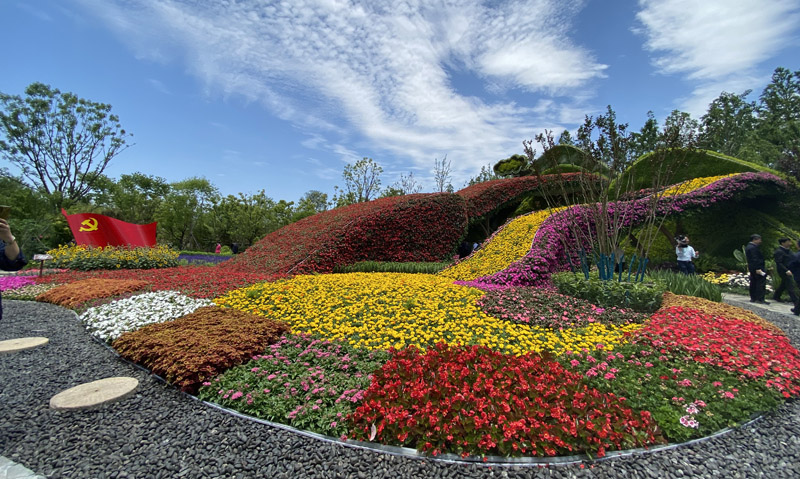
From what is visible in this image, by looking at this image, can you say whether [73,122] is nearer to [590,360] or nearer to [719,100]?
[590,360]

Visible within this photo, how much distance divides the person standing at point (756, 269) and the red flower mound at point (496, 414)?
738 cm

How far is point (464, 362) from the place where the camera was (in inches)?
129

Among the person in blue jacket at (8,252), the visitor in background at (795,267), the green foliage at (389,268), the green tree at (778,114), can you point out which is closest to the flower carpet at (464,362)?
the person in blue jacket at (8,252)

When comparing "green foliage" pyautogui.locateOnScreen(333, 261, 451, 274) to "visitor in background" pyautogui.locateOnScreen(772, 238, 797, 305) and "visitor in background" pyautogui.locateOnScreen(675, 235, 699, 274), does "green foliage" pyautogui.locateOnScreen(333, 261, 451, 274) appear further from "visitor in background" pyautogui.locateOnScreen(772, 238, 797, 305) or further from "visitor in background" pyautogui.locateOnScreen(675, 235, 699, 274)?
"visitor in background" pyautogui.locateOnScreen(772, 238, 797, 305)

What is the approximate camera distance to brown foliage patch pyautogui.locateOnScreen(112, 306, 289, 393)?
3.27m

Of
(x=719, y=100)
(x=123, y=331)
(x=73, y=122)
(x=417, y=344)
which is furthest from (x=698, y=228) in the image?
(x=73, y=122)

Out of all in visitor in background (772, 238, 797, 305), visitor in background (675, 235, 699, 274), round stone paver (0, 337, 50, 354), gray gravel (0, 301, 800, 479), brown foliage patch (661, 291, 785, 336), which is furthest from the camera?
visitor in background (675, 235, 699, 274)

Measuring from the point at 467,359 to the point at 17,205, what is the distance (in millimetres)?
29014

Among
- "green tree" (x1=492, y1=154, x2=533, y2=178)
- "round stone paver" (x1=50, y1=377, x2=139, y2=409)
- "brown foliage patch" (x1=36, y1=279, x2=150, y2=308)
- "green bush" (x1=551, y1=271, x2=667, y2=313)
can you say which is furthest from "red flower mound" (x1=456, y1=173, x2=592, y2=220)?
"round stone paver" (x1=50, y1=377, x2=139, y2=409)

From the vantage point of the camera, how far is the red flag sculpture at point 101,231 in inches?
511

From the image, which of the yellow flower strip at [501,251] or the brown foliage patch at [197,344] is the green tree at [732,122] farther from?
the brown foliage patch at [197,344]

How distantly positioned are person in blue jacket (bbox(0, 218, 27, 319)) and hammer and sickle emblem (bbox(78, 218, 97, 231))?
45.4 ft

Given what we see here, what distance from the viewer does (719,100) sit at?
3350 cm

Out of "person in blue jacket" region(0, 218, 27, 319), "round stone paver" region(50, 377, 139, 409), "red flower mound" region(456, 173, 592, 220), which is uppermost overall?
"red flower mound" region(456, 173, 592, 220)
